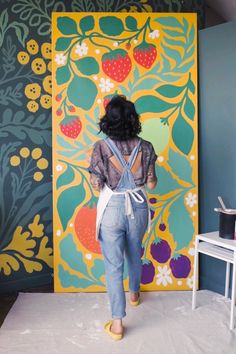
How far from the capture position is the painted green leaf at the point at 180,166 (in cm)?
294

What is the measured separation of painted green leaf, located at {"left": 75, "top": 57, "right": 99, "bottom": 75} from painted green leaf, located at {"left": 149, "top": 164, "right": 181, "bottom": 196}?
0.85 m

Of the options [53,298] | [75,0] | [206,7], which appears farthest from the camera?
[206,7]

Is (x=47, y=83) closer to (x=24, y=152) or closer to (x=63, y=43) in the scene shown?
(x=63, y=43)

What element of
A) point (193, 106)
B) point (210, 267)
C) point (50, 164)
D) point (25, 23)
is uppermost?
point (25, 23)

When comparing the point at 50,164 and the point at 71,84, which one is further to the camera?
the point at 50,164

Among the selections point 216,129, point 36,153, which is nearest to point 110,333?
point 36,153

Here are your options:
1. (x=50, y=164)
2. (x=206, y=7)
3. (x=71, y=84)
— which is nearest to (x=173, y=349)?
(x=50, y=164)

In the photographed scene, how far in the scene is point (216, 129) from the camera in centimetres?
288

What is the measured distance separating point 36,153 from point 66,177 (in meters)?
0.33

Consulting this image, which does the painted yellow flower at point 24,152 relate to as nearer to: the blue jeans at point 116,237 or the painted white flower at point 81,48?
the painted white flower at point 81,48

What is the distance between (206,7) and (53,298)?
8.91ft

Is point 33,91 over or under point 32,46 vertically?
under

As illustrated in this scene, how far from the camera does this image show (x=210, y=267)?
2.98 m

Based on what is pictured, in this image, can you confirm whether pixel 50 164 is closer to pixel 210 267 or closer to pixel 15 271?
pixel 15 271
